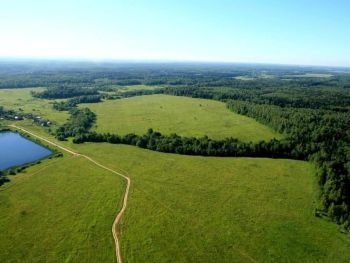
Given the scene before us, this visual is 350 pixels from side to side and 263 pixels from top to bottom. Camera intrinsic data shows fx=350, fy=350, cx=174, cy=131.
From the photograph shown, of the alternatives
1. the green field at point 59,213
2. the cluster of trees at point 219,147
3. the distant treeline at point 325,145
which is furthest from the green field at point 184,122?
the green field at point 59,213

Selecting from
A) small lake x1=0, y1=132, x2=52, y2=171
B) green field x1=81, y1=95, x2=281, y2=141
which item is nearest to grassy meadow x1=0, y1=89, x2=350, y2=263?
small lake x1=0, y1=132, x2=52, y2=171

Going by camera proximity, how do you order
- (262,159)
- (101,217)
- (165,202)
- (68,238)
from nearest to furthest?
1. (68,238)
2. (101,217)
3. (165,202)
4. (262,159)

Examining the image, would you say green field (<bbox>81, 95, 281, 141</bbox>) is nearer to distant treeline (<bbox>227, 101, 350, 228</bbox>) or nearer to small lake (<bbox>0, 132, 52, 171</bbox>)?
distant treeline (<bbox>227, 101, 350, 228</bbox>)

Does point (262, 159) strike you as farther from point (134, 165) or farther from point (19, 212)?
point (19, 212)

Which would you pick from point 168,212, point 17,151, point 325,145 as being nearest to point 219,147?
point 325,145

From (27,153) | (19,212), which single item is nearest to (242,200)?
(19,212)

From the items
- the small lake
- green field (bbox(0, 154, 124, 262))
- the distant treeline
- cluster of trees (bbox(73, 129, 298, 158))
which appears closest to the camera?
green field (bbox(0, 154, 124, 262))

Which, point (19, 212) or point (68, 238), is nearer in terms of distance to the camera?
point (68, 238)
